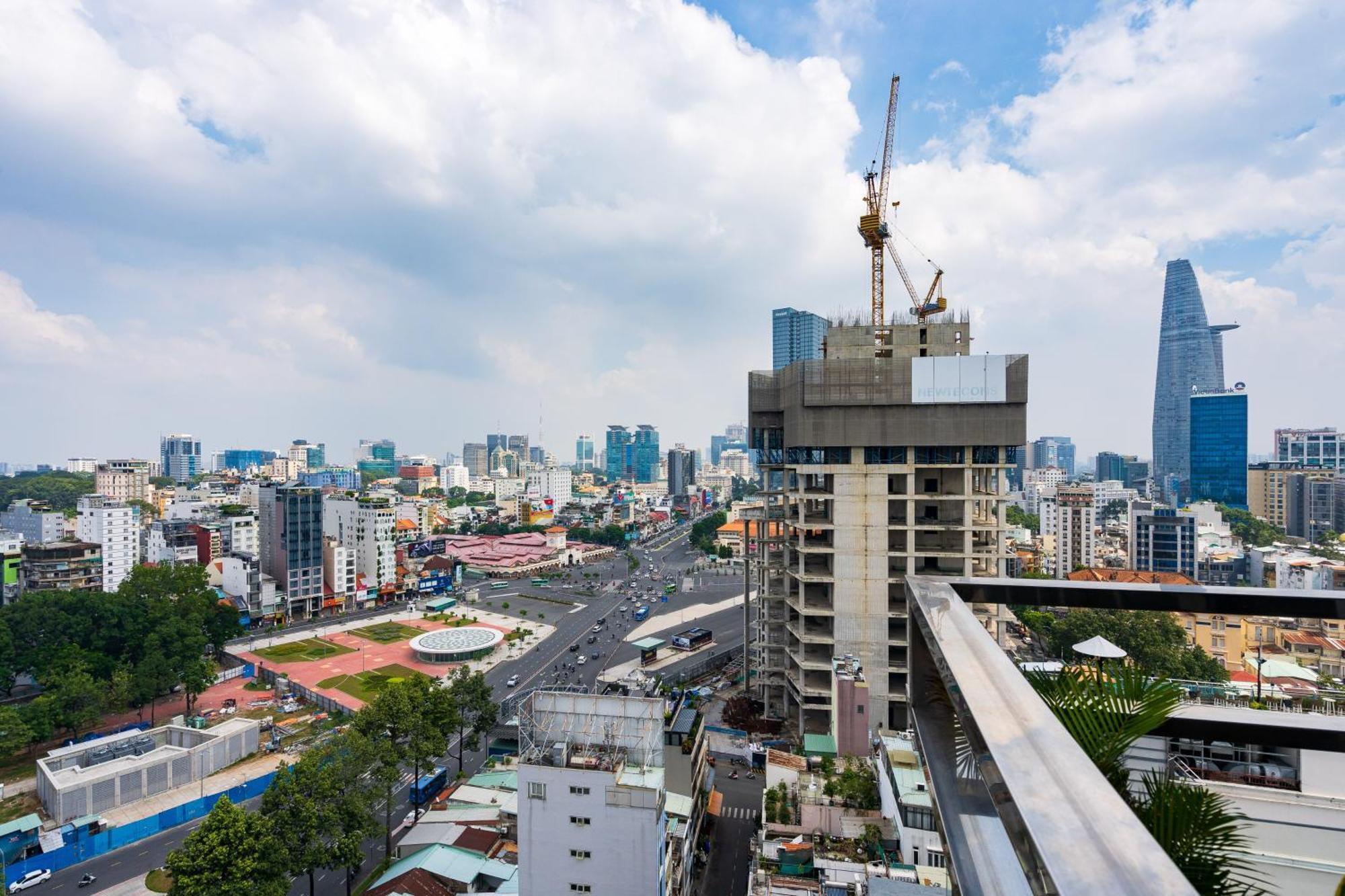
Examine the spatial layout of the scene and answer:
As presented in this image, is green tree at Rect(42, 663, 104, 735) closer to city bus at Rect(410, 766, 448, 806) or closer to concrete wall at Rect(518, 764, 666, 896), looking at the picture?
city bus at Rect(410, 766, 448, 806)

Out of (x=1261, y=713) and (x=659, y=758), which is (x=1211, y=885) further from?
(x=659, y=758)

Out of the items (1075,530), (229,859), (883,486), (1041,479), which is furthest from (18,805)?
(1041,479)

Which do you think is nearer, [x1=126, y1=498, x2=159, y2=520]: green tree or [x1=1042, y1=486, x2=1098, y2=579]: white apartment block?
[x1=1042, y1=486, x2=1098, y2=579]: white apartment block

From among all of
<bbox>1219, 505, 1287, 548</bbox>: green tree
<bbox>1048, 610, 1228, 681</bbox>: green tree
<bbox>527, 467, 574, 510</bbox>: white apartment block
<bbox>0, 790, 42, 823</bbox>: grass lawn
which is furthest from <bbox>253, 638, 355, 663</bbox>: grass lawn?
<bbox>1219, 505, 1287, 548</bbox>: green tree

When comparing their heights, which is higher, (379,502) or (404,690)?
(379,502)

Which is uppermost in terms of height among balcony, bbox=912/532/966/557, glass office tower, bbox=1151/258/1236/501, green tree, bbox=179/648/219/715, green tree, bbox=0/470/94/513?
glass office tower, bbox=1151/258/1236/501

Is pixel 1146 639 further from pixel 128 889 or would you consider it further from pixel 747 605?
pixel 128 889

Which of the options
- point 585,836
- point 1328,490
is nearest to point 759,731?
point 585,836
